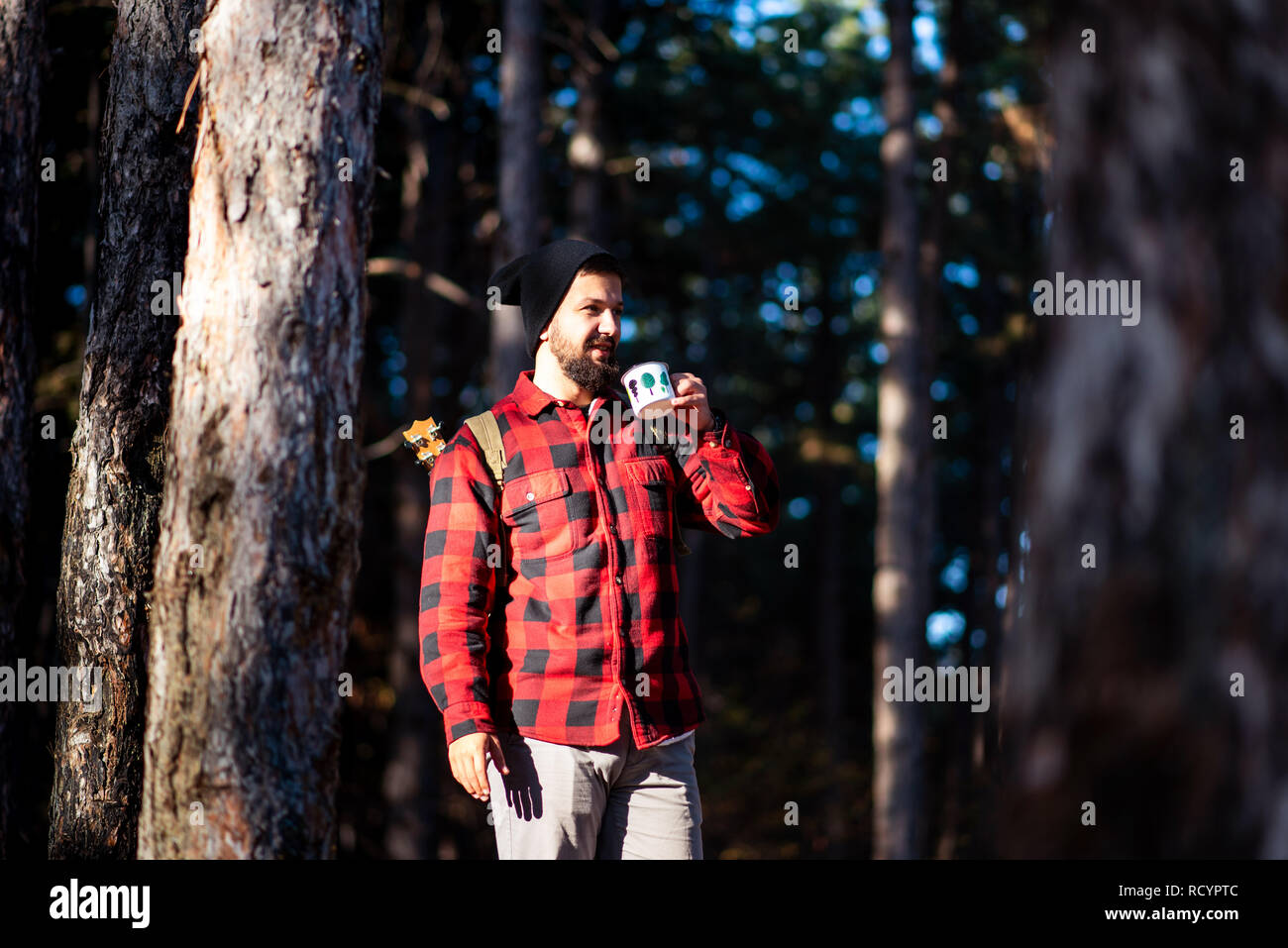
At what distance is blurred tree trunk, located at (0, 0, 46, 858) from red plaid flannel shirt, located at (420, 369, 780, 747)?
2.88 m

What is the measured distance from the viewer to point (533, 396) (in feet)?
13.5

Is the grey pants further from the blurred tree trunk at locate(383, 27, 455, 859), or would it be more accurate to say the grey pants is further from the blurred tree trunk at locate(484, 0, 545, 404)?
the blurred tree trunk at locate(383, 27, 455, 859)

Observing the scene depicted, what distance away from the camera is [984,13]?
17453 millimetres

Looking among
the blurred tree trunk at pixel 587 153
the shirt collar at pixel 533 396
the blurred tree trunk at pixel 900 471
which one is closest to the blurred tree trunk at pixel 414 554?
the blurred tree trunk at pixel 587 153

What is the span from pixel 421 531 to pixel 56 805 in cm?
1000

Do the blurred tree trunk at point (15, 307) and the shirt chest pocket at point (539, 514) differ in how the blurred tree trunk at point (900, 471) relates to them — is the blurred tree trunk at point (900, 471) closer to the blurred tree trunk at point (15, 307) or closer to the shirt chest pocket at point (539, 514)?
the blurred tree trunk at point (15, 307)

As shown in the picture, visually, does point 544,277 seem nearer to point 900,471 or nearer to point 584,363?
point 584,363

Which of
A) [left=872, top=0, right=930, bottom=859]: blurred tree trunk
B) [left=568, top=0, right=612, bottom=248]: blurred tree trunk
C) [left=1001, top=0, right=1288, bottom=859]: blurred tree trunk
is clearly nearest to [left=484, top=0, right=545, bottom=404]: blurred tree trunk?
[left=568, top=0, right=612, bottom=248]: blurred tree trunk

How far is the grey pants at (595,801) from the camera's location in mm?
3604

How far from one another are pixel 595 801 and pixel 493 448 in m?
1.26

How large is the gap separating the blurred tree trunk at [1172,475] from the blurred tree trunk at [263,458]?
2317 mm
